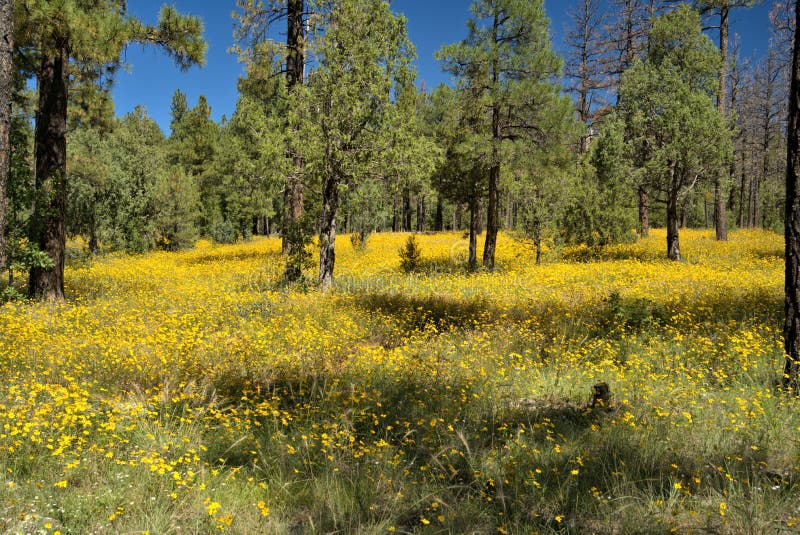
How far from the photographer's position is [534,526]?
2939mm

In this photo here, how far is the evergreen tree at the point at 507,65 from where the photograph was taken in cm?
1436

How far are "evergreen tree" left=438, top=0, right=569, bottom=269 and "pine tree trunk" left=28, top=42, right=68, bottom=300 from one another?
10.4m

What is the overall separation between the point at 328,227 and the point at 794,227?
9.09m

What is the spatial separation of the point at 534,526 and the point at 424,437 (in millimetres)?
1374

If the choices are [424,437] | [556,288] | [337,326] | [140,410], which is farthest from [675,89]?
[140,410]

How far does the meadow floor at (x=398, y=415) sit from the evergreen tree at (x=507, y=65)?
7376 millimetres

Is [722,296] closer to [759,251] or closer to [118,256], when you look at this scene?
[759,251]

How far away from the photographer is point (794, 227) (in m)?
4.77

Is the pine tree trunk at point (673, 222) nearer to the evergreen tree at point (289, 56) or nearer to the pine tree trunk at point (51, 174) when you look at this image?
the evergreen tree at point (289, 56)

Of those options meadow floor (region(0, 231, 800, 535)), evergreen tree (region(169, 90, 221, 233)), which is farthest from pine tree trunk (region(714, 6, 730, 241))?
evergreen tree (region(169, 90, 221, 233))

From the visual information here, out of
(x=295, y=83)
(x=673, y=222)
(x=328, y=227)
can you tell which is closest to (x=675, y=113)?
(x=673, y=222)

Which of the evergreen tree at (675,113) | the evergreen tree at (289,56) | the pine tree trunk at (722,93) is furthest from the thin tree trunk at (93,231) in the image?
the pine tree trunk at (722,93)

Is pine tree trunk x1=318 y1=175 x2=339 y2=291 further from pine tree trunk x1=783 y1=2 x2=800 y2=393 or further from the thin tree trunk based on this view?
the thin tree trunk

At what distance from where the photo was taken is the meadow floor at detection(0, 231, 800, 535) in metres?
3.00
